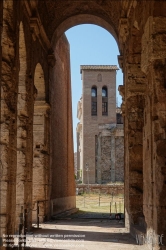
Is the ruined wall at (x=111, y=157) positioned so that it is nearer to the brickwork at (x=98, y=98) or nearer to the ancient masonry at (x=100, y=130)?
the ancient masonry at (x=100, y=130)

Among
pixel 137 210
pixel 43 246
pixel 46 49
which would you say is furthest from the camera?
pixel 46 49

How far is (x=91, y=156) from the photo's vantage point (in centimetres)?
4188

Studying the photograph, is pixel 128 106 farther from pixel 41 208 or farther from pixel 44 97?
pixel 41 208

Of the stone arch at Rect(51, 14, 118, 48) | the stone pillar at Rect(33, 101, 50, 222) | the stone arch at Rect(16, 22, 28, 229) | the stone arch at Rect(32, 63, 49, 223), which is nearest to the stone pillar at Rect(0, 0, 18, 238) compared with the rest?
the stone arch at Rect(16, 22, 28, 229)

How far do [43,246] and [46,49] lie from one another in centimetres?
846

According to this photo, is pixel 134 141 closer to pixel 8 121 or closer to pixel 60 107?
pixel 8 121

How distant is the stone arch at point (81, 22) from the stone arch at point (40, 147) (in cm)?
214

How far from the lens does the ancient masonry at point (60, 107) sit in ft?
23.7

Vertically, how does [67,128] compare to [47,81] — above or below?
below

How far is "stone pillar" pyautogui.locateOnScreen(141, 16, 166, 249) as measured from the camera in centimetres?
678

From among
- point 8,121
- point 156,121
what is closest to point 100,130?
point 8,121

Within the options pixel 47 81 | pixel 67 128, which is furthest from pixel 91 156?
pixel 47 81

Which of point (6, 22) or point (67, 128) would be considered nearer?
point (6, 22)

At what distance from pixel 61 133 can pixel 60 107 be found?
124 centimetres
